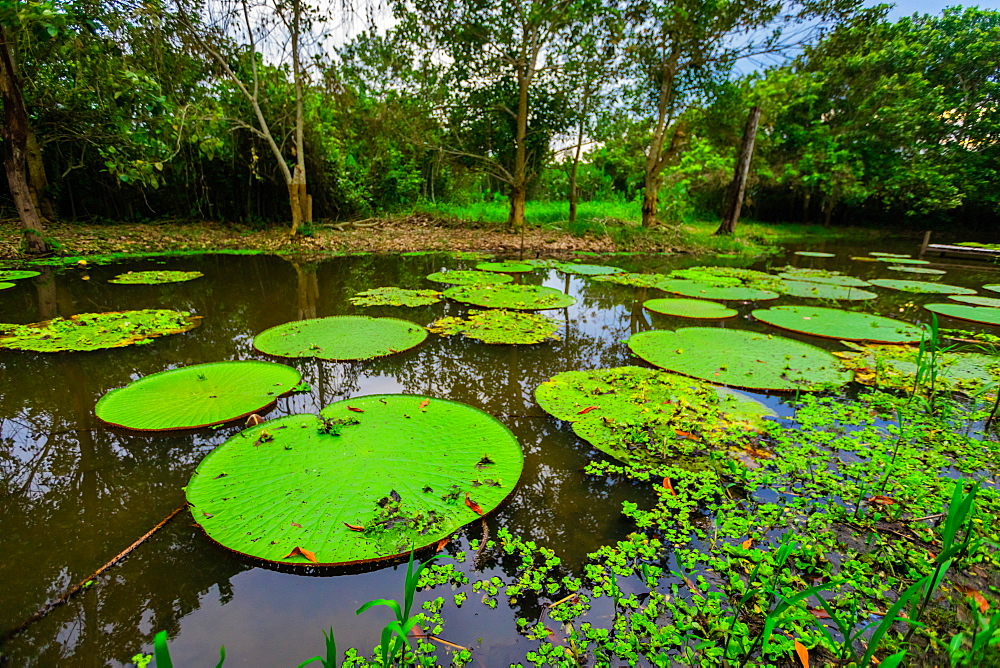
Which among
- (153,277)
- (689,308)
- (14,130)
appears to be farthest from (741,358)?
(14,130)

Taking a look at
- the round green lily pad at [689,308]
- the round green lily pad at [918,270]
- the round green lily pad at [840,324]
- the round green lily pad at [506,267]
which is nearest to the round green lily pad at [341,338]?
the round green lily pad at [689,308]

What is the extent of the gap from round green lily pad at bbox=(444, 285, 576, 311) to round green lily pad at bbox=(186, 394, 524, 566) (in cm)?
209

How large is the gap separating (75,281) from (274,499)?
4756 mm

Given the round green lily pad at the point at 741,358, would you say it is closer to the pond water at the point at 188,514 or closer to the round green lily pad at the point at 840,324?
the pond water at the point at 188,514

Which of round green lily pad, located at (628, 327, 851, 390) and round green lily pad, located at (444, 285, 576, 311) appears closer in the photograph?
round green lily pad, located at (628, 327, 851, 390)

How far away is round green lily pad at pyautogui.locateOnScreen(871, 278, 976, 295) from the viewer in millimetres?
5145

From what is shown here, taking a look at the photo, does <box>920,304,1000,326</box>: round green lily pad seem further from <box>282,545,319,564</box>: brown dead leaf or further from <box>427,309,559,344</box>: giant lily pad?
<box>282,545,319,564</box>: brown dead leaf

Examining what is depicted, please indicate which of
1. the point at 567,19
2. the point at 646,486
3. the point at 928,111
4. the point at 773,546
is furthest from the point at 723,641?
the point at 928,111

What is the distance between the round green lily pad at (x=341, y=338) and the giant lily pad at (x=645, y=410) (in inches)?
43.8

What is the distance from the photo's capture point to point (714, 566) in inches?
47.4

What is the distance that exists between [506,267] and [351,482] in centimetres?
461

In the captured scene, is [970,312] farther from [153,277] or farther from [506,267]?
[153,277]

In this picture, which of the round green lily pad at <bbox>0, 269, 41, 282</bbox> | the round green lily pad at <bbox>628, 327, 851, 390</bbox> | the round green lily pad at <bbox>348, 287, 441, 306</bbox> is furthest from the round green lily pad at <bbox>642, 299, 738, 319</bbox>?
the round green lily pad at <bbox>0, 269, 41, 282</bbox>

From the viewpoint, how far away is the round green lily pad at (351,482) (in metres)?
1.21
